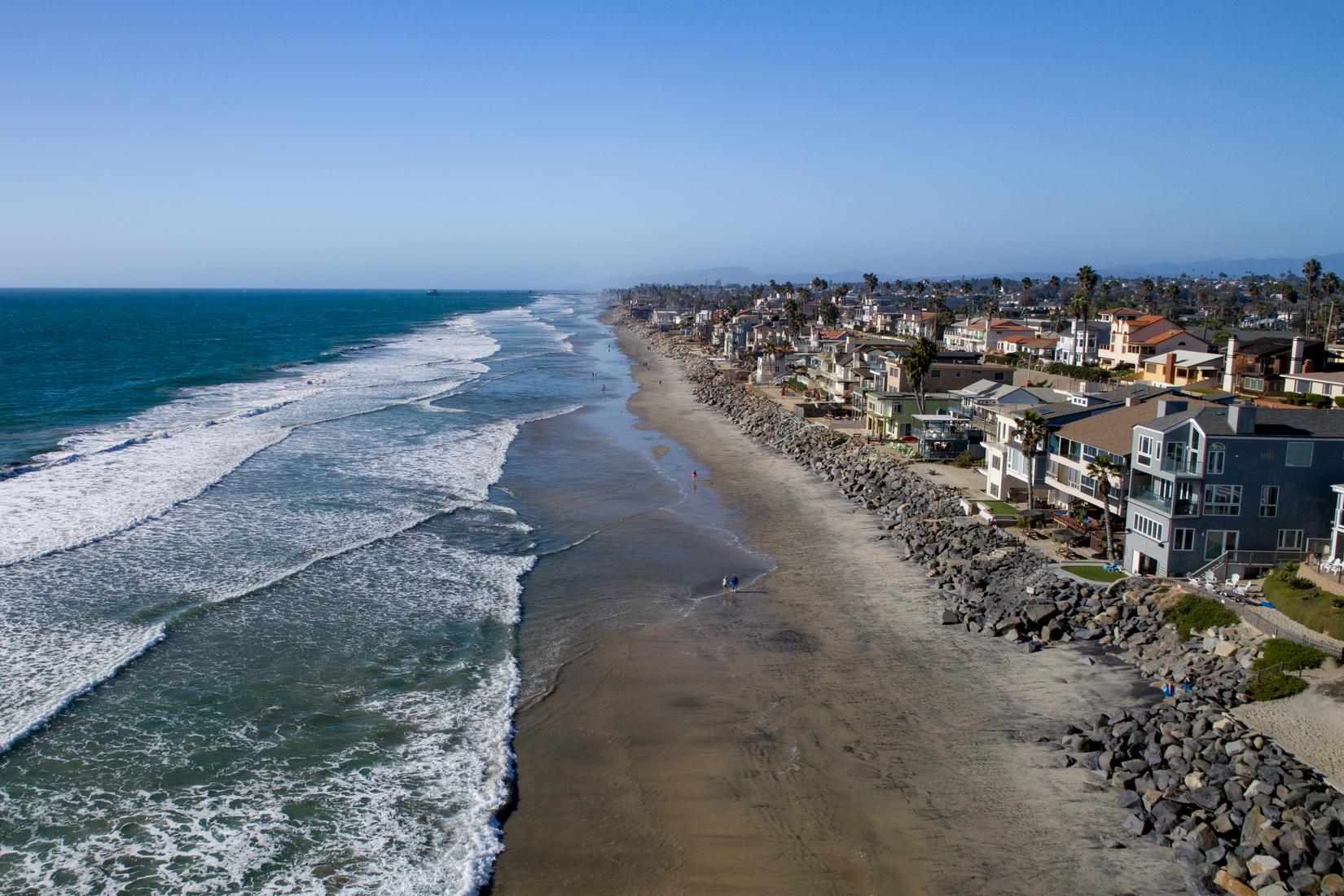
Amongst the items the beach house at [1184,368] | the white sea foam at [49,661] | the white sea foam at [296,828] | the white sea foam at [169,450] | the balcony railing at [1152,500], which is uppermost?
the beach house at [1184,368]

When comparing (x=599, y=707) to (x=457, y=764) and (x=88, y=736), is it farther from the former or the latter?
(x=88, y=736)

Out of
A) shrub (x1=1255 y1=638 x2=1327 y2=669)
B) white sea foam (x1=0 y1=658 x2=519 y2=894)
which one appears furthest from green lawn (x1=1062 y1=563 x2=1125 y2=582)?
white sea foam (x1=0 y1=658 x2=519 y2=894)

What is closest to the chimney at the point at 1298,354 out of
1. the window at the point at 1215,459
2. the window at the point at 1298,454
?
the window at the point at 1298,454

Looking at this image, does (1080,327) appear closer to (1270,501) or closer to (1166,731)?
(1270,501)

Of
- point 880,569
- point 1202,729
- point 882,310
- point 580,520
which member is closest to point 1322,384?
point 880,569

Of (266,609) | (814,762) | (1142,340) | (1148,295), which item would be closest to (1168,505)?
(814,762)

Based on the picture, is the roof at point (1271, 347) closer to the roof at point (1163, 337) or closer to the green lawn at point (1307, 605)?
the roof at point (1163, 337)
